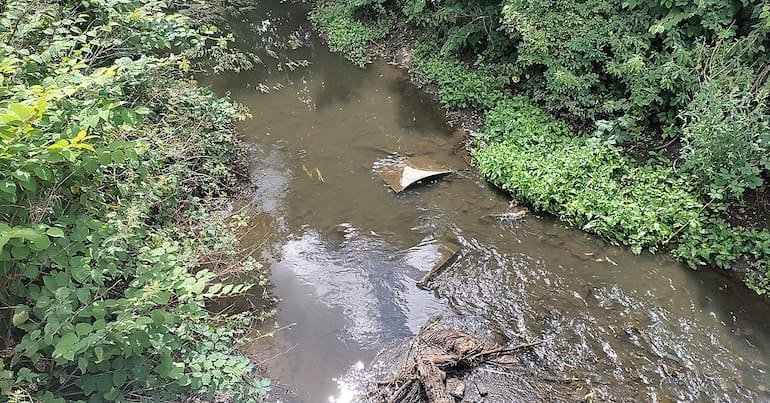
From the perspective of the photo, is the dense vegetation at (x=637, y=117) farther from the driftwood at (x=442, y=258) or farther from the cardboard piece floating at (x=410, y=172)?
the driftwood at (x=442, y=258)

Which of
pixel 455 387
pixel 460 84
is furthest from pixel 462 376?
pixel 460 84

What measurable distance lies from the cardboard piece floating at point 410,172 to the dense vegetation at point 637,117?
0.71m

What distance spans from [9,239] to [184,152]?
4.02 m

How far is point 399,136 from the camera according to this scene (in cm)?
829

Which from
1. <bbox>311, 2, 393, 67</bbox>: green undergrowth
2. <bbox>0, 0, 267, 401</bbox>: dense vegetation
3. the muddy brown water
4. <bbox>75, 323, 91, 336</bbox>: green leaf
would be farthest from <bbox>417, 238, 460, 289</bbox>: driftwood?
<bbox>311, 2, 393, 67</bbox>: green undergrowth

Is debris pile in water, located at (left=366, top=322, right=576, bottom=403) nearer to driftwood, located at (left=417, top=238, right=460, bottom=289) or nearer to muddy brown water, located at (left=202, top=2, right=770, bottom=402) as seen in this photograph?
muddy brown water, located at (left=202, top=2, right=770, bottom=402)

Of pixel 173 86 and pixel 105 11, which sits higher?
pixel 105 11

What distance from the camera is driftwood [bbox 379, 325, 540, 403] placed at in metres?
4.32

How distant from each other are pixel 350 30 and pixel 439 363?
929 centimetres

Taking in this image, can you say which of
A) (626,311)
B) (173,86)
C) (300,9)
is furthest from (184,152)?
(300,9)

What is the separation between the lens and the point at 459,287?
5.58 meters

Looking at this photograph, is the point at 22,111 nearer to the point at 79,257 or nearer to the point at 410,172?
the point at 79,257

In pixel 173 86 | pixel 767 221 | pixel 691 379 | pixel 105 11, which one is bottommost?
pixel 691 379

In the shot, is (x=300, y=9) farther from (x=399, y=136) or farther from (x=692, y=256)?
Answer: (x=692, y=256)
